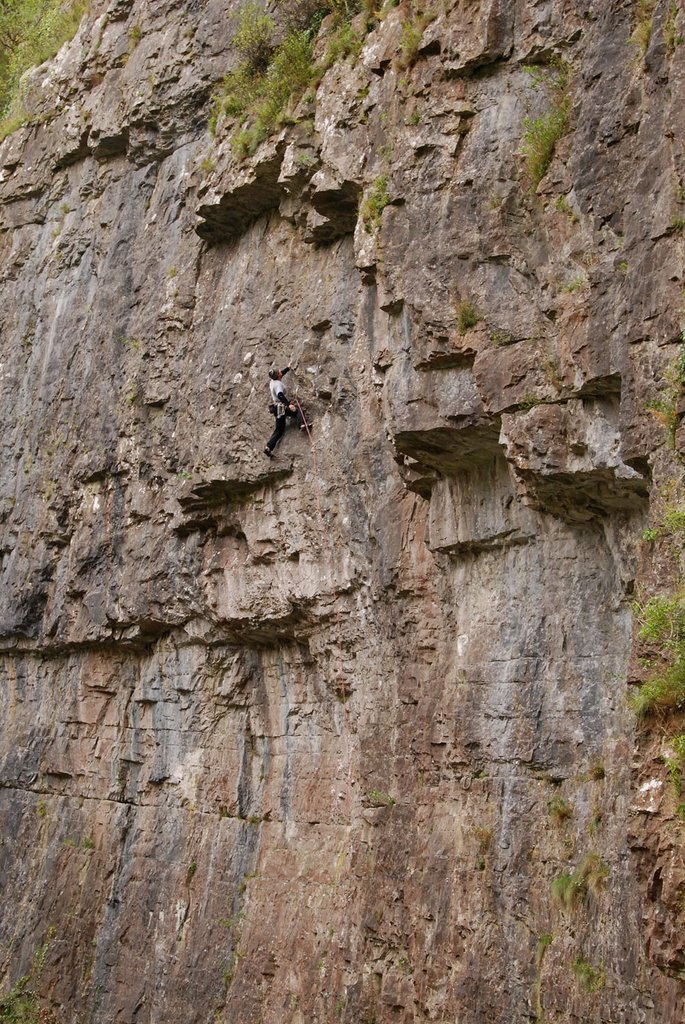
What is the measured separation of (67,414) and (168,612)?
512cm

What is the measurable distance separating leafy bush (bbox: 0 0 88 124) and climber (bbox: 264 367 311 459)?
41.2ft

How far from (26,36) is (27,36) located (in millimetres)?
693

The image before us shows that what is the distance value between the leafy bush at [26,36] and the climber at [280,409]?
41.2 ft

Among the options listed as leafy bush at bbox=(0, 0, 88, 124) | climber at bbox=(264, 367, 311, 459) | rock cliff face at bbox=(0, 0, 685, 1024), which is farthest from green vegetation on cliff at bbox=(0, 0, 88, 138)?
climber at bbox=(264, 367, 311, 459)

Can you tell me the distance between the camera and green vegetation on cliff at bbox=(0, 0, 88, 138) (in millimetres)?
23500

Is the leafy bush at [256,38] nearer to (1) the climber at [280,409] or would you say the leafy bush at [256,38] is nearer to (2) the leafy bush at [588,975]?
(1) the climber at [280,409]

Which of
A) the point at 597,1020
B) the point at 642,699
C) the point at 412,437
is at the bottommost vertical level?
the point at 597,1020

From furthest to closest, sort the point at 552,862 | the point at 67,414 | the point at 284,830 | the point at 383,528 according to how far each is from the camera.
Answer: the point at 67,414 < the point at 284,830 < the point at 383,528 < the point at 552,862

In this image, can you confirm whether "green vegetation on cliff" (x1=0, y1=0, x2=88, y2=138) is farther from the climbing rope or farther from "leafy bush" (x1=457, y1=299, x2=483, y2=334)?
"leafy bush" (x1=457, y1=299, x2=483, y2=334)

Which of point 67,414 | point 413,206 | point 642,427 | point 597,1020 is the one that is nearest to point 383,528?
point 413,206

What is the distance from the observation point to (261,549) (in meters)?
14.9

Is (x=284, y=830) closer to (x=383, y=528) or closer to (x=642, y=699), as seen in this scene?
(x=383, y=528)

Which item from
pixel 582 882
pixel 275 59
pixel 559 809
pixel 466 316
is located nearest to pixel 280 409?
pixel 466 316

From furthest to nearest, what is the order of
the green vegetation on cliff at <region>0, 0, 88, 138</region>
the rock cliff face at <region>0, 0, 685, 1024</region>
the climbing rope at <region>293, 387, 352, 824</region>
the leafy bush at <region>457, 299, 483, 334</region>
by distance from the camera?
the green vegetation on cliff at <region>0, 0, 88, 138</region> < the climbing rope at <region>293, 387, 352, 824</region> < the leafy bush at <region>457, 299, 483, 334</region> < the rock cliff face at <region>0, 0, 685, 1024</region>
